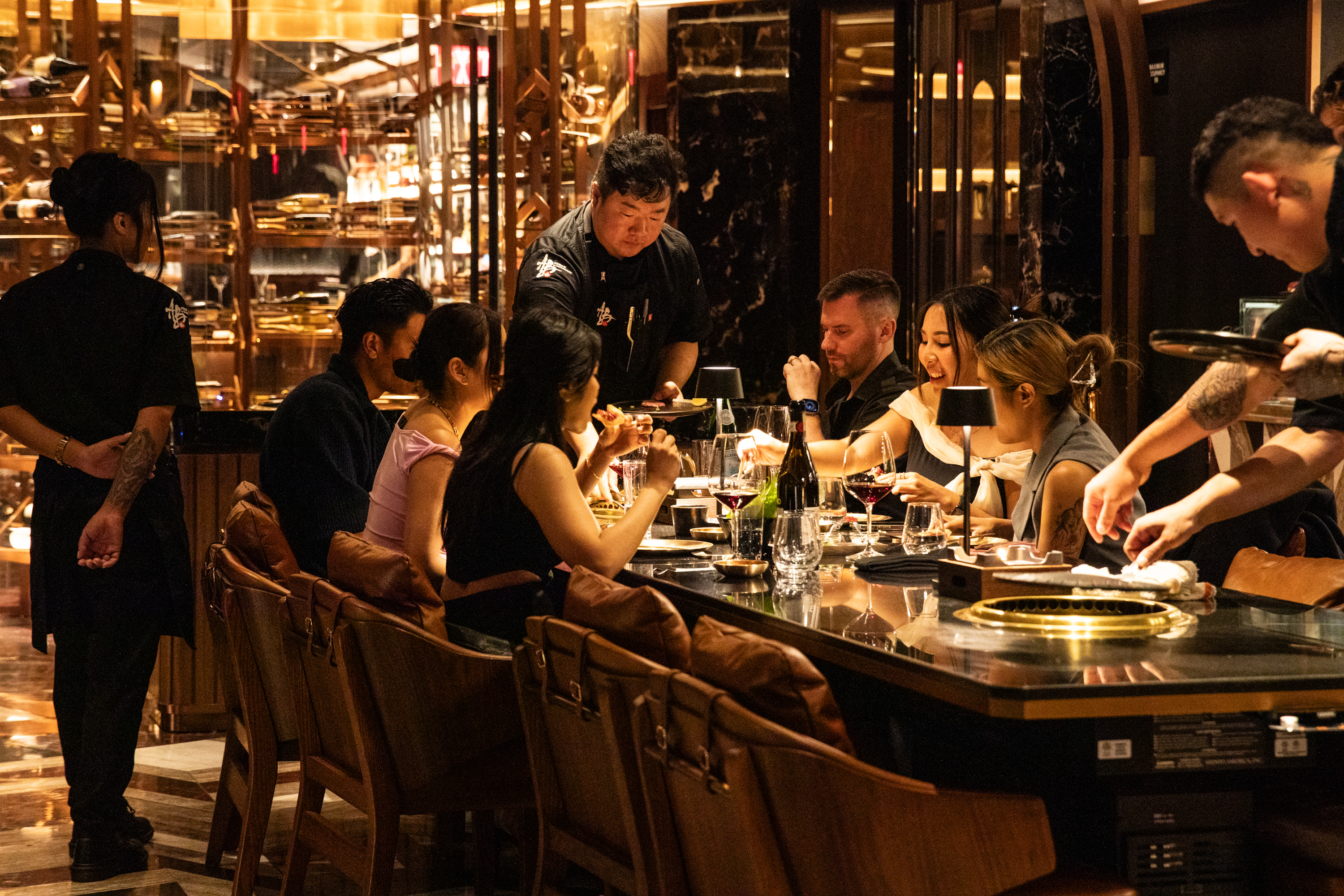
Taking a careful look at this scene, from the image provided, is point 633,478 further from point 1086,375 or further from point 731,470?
point 1086,375

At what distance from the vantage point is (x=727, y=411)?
183 inches

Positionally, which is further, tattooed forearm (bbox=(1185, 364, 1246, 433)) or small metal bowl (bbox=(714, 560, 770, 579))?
small metal bowl (bbox=(714, 560, 770, 579))

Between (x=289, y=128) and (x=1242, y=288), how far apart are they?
3.85 m

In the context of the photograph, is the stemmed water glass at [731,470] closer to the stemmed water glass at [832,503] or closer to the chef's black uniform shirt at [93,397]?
the stemmed water glass at [832,503]

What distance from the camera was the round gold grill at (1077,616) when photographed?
2375mm

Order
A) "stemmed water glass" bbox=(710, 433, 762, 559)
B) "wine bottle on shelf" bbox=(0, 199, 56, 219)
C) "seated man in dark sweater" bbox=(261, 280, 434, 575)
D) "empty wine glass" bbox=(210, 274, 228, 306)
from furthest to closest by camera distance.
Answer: "wine bottle on shelf" bbox=(0, 199, 56, 219) < "empty wine glass" bbox=(210, 274, 228, 306) < "seated man in dark sweater" bbox=(261, 280, 434, 575) < "stemmed water glass" bbox=(710, 433, 762, 559)

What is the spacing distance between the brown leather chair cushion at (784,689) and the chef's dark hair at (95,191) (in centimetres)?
246

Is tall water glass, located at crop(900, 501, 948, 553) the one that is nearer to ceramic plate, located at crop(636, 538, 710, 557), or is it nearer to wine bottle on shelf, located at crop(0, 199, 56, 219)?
ceramic plate, located at crop(636, 538, 710, 557)

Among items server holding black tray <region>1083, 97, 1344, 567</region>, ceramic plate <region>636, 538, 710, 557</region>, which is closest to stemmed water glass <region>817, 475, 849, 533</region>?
ceramic plate <region>636, 538, 710, 557</region>

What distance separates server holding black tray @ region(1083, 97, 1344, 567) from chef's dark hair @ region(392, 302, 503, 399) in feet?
5.09

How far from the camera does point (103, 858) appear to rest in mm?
3771

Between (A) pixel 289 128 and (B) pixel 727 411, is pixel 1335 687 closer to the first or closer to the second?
(B) pixel 727 411

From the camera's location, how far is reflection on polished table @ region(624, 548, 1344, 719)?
2.01m

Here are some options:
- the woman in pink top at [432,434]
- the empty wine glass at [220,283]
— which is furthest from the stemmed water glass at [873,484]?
the empty wine glass at [220,283]
